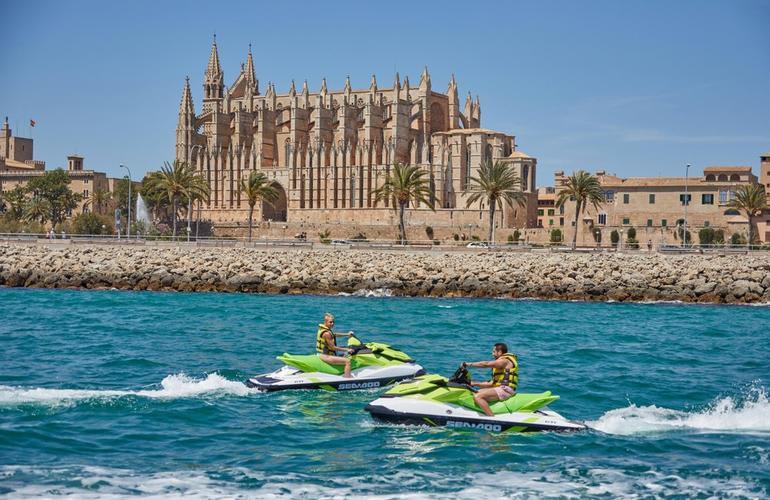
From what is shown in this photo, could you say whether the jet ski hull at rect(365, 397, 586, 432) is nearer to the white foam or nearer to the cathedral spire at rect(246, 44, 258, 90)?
the white foam

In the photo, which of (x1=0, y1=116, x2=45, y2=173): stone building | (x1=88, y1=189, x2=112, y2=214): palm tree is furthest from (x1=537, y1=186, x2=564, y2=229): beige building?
(x1=0, y1=116, x2=45, y2=173): stone building

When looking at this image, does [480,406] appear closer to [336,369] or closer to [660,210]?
[336,369]

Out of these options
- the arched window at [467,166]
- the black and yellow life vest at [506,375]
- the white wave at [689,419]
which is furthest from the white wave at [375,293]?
the arched window at [467,166]

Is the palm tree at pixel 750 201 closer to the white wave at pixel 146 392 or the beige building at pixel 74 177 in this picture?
the white wave at pixel 146 392

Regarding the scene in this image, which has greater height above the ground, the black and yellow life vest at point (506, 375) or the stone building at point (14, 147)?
the stone building at point (14, 147)

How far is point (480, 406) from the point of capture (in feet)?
56.1

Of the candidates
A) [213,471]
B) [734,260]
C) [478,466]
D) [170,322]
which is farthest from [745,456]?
[734,260]

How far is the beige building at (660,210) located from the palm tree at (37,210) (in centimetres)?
5250

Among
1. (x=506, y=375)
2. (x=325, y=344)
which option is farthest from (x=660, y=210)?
(x=506, y=375)

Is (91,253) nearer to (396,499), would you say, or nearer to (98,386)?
(98,386)

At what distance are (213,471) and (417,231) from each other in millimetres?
78760

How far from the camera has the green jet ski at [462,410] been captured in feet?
56.0

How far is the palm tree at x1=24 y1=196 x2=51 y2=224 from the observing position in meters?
99.1

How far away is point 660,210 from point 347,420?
6663cm
